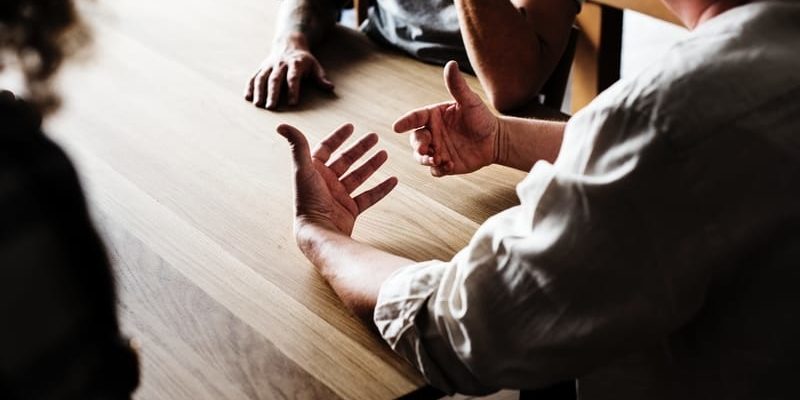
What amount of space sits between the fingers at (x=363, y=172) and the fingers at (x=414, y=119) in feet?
0.16

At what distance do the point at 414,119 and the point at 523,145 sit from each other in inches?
6.9

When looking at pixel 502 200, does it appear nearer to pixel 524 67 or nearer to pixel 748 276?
pixel 524 67

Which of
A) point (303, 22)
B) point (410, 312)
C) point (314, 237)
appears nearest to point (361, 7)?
point (303, 22)

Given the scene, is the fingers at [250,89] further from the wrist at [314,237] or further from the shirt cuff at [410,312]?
the shirt cuff at [410,312]

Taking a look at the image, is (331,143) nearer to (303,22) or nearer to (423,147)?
(423,147)

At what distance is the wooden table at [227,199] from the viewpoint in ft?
3.67

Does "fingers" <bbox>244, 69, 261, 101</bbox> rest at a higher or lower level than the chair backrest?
higher

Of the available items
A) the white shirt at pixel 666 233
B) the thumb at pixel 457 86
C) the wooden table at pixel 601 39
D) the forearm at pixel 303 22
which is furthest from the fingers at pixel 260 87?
the white shirt at pixel 666 233

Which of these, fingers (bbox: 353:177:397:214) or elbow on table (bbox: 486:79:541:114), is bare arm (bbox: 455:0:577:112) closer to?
elbow on table (bbox: 486:79:541:114)

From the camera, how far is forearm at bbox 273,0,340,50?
185cm

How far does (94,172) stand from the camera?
4.92ft

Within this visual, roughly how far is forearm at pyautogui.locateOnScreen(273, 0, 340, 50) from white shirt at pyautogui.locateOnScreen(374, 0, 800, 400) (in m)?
0.95

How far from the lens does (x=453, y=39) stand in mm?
1883

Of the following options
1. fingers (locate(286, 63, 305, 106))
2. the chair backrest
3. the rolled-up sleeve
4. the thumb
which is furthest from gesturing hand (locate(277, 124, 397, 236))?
the chair backrest
